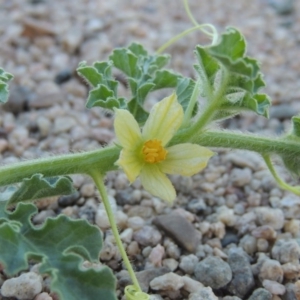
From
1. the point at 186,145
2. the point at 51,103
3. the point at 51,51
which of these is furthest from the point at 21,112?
the point at 186,145

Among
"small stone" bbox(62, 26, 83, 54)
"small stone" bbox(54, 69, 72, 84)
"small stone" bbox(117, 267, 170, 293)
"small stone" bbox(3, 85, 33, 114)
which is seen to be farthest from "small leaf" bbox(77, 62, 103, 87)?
"small stone" bbox(62, 26, 83, 54)

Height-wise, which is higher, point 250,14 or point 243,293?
point 250,14

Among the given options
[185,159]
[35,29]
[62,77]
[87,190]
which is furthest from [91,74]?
[35,29]

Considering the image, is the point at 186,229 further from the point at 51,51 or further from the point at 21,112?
the point at 51,51

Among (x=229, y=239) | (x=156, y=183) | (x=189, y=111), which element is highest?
(x=189, y=111)

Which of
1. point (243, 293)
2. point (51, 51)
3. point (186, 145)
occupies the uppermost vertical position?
point (186, 145)

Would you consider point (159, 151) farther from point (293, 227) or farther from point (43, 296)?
point (293, 227)
